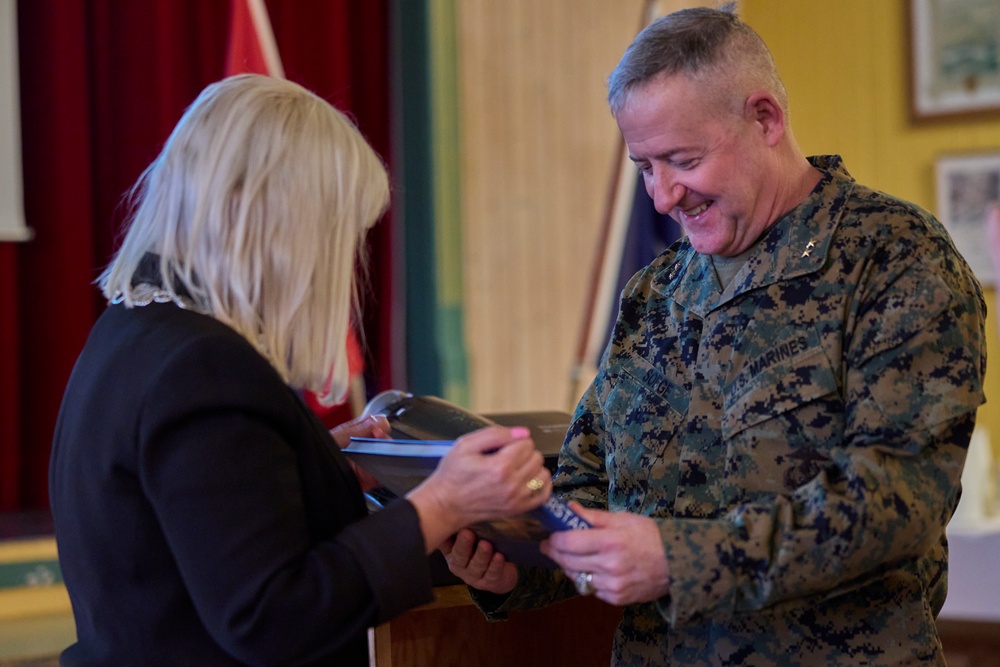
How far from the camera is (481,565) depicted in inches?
60.4

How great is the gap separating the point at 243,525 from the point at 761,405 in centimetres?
67

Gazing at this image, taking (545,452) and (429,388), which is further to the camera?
(429,388)

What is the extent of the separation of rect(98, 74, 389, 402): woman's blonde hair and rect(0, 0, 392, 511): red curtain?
246 cm

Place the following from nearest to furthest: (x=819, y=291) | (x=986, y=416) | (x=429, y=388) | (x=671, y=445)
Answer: (x=819, y=291) < (x=671, y=445) < (x=429, y=388) < (x=986, y=416)

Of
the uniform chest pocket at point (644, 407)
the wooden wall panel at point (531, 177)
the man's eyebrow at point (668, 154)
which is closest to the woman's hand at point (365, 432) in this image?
the uniform chest pocket at point (644, 407)

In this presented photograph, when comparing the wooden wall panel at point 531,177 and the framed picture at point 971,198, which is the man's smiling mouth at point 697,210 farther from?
the framed picture at point 971,198

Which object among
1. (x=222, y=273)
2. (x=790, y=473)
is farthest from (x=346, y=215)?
(x=790, y=473)

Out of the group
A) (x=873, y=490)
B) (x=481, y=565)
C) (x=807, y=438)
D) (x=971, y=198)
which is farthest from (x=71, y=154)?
(x=971, y=198)

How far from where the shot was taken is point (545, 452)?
1940 millimetres

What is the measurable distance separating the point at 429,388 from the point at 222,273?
3.38 meters

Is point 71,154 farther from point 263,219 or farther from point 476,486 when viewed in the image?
point 476,486

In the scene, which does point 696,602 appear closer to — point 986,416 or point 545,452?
point 545,452

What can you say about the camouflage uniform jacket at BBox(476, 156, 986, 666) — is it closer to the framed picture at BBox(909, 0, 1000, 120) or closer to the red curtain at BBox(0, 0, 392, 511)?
the red curtain at BBox(0, 0, 392, 511)

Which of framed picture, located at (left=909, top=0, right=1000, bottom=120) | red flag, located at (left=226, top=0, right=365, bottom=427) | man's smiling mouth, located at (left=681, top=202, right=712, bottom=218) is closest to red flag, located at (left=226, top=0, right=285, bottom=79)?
red flag, located at (left=226, top=0, right=365, bottom=427)
